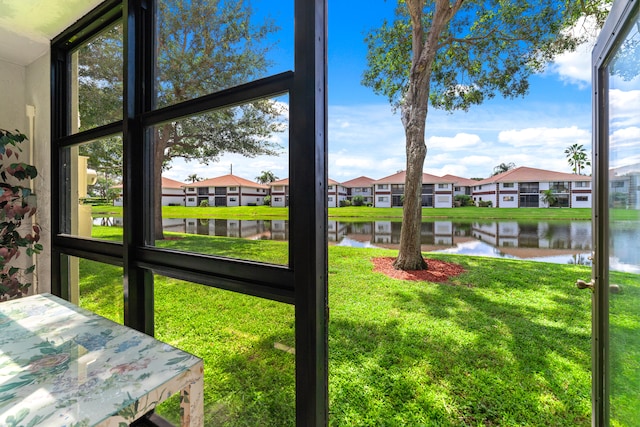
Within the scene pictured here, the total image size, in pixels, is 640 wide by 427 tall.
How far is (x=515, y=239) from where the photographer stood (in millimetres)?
7496

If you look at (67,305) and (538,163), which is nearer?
(67,305)

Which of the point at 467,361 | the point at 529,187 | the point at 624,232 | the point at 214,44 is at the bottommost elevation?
the point at 467,361

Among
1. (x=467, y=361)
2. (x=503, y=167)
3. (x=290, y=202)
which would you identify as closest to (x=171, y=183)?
(x=290, y=202)

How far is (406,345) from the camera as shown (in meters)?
3.30

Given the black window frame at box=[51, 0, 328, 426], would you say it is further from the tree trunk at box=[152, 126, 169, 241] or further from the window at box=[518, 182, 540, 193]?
the window at box=[518, 182, 540, 193]

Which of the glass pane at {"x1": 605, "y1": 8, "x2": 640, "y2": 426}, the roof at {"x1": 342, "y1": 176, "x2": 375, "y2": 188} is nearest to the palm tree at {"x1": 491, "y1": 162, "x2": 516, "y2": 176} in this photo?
the roof at {"x1": 342, "y1": 176, "x2": 375, "y2": 188}

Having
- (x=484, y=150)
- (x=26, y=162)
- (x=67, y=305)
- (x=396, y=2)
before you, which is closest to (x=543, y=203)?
(x=484, y=150)

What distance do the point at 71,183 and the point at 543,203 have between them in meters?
8.74

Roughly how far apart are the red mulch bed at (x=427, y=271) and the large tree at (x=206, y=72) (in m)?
4.75

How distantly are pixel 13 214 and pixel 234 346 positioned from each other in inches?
85.4

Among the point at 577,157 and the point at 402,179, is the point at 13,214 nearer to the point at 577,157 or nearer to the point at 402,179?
the point at 402,179

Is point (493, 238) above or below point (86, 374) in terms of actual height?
below

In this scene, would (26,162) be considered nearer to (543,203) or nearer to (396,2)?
(396,2)

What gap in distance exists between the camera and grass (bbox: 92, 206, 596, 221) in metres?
1.59
